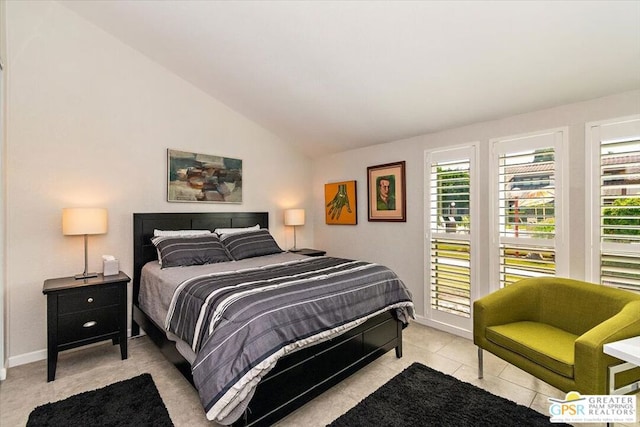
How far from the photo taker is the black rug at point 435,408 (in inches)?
76.4

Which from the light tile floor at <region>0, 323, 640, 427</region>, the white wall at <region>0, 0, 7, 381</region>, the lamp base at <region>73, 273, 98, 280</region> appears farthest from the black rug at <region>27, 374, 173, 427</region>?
the lamp base at <region>73, 273, 98, 280</region>

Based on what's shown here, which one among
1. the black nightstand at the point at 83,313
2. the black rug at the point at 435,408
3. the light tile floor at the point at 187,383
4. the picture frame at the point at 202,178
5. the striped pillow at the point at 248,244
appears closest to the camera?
the black rug at the point at 435,408

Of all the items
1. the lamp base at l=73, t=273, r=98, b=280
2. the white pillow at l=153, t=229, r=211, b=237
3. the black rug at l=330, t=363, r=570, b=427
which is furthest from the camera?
the white pillow at l=153, t=229, r=211, b=237

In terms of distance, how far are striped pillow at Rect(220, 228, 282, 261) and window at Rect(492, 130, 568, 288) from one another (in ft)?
8.37

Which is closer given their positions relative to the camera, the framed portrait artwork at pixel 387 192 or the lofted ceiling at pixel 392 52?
the lofted ceiling at pixel 392 52

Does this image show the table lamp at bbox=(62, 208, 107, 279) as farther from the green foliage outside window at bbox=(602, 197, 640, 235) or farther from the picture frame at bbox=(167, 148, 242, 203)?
the green foliage outside window at bbox=(602, 197, 640, 235)

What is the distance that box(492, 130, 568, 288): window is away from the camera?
8.89ft

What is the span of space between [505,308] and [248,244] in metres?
2.69

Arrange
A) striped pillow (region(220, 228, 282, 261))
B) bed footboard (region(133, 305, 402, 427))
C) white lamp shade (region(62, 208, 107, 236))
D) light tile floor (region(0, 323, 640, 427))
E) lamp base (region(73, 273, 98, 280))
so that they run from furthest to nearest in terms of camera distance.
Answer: striped pillow (region(220, 228, 282, 261)) → lamp base (region(73, 273, 98, 280)) → white lamp shade (region(62, 208, 107, 236)) → light tile floor (region(0, 323, 640, 427)) → bed footboard (region(133, 305, 402, 427))

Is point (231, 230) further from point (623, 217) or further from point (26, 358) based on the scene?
point (623, 217)

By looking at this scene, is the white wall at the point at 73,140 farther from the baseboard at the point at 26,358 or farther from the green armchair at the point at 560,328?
the green armchair at the point at 560,328

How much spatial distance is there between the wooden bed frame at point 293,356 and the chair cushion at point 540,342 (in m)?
0.89

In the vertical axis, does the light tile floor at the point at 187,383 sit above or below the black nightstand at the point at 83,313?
below

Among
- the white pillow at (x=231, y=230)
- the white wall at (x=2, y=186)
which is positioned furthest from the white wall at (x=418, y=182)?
the white wall at (x=2, y=186)
